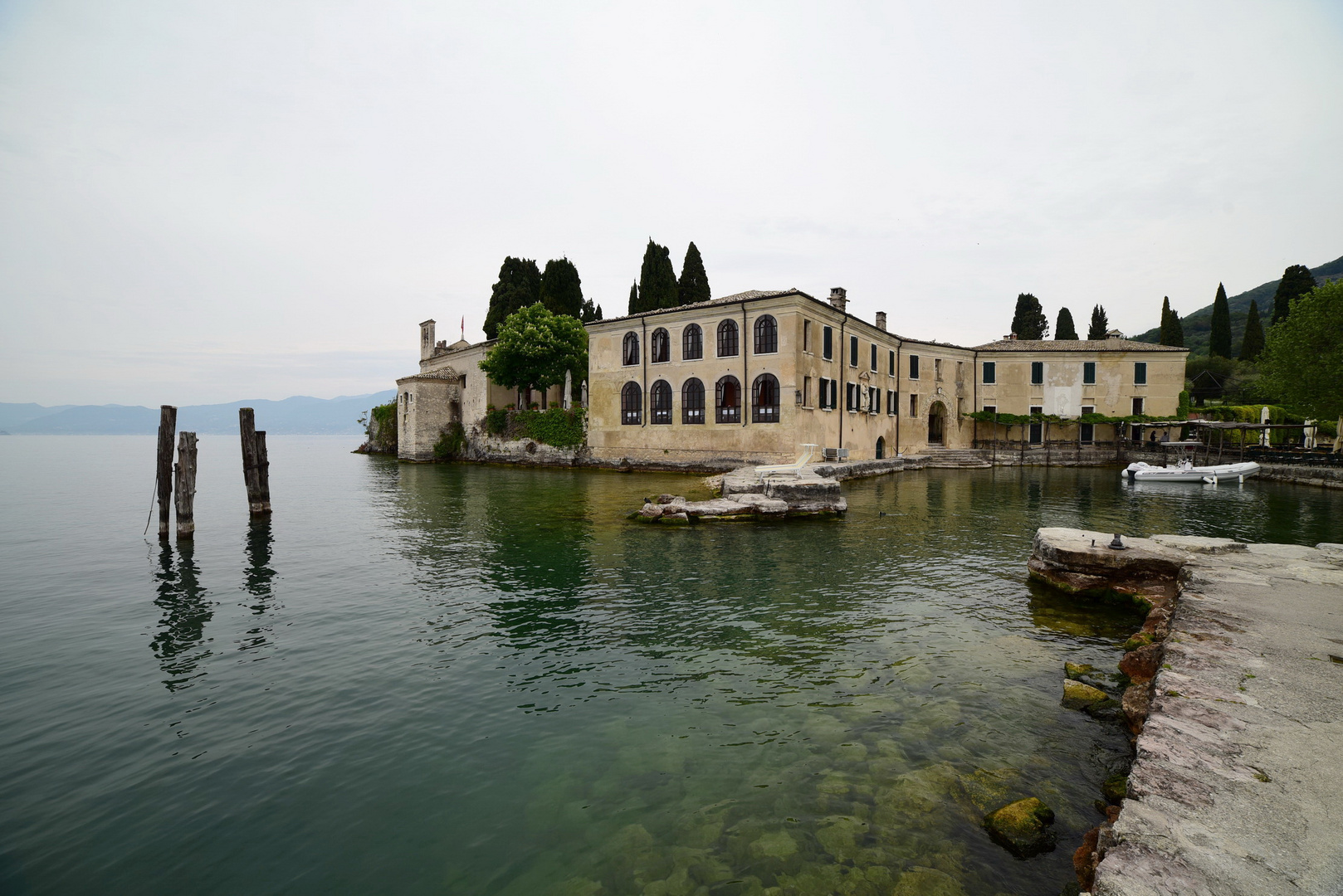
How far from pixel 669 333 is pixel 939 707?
99.4ft

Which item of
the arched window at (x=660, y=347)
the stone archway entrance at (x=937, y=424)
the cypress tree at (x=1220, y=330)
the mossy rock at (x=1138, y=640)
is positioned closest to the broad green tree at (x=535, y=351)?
the arched window at (x=660, y=347)

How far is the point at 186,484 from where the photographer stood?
1644cm

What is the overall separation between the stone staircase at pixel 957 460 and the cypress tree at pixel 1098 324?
28523 mm

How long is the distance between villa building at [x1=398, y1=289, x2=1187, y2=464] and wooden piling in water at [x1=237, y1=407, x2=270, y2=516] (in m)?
19.8

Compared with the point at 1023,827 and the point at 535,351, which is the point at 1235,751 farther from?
the point at 535,351

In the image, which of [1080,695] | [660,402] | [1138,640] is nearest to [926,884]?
[1080,695]

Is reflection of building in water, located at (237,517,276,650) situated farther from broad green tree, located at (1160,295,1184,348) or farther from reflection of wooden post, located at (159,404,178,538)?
broad green tree, located at (1160,295,1184,348)

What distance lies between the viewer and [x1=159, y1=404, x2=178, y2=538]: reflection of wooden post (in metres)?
16.2

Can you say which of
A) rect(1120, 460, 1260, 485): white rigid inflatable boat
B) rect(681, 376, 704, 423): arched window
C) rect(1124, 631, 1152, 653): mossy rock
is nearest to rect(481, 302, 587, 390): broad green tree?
rect(681, 376, 704, 423): arched window

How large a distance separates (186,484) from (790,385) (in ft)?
77.5

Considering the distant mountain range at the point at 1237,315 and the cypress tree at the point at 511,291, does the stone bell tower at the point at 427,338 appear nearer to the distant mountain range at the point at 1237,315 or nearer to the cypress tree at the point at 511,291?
the cypress tree at the point at 511,291

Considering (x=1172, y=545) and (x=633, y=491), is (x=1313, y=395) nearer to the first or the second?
(x=1172, y=545)

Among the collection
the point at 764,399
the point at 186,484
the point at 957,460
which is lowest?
the point at 957,460

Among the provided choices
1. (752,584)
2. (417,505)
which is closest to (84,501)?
(417,505)
